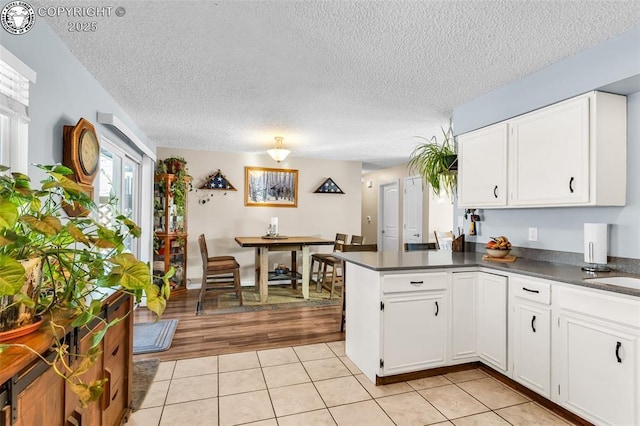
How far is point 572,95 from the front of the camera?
227 centimetres

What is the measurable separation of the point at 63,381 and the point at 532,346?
Answer: 2.53m

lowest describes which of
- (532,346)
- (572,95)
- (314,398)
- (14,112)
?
(314,398)

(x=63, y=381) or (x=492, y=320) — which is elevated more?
(x=63, y=381)

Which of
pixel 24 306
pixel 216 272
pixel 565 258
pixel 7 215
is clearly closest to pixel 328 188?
pixel 216 272

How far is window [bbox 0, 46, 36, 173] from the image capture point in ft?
4.89

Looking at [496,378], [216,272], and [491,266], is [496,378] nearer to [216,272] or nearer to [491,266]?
[491,266]

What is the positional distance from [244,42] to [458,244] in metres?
2.66

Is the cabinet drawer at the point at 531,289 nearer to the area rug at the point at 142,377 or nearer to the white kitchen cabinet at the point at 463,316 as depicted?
the white kitchen cabinet at the point at 463,316

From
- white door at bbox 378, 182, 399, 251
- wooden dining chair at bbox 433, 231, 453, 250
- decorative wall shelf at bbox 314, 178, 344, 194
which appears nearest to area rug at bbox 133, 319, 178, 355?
decorative wall shelf at bbox 314, 178, 344, 194

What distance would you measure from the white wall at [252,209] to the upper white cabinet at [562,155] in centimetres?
350

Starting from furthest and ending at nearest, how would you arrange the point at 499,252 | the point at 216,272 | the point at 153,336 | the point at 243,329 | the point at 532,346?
the point at 216,272
the point at 243,329
the point at 153,336
the point at 499,252
the point at 532,346

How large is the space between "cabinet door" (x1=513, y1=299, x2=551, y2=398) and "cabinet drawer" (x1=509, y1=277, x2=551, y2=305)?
0.15ft

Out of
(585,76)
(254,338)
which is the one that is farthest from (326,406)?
(585,76)

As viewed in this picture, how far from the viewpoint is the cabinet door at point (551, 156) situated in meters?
2.17
